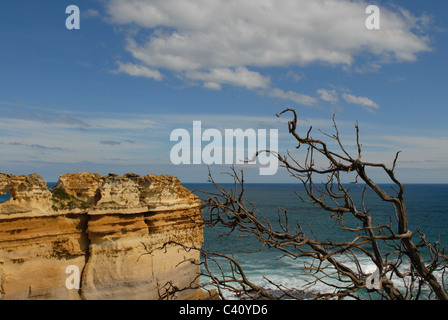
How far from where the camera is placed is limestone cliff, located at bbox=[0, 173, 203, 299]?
484 inches

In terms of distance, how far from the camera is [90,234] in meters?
13.4

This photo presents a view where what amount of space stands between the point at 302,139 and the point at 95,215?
1127cm

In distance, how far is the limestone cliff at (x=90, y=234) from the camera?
12289mm

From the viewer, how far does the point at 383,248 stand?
108ft

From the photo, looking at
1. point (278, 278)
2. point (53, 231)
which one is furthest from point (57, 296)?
point (278, 278)
